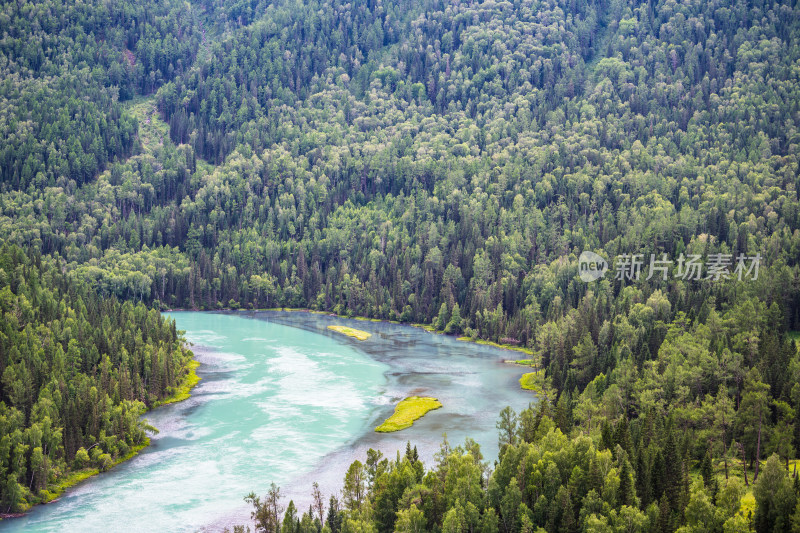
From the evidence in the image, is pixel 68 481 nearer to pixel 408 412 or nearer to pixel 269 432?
pixel 269 432

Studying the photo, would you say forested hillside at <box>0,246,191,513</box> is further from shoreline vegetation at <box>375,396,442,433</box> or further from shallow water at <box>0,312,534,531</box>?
shoreline vegetation at <box>375,396,442,433</box>

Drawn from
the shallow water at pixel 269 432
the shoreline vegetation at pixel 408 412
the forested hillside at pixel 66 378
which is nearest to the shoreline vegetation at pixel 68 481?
the forested hillside at pixel 66 378

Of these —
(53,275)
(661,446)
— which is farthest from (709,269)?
(53,275)

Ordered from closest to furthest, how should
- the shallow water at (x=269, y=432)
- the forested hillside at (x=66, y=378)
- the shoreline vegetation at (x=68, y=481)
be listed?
1. the shallow water at (x=269, y=432)
2. the shoreline vegetation at (x=68, y=481)
3. the forested hillside at (x=66, y=378)

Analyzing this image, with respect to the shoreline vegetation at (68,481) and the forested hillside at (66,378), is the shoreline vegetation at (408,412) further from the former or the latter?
the forested hillside at (66,378)

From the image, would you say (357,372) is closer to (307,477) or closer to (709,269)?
(307,477)

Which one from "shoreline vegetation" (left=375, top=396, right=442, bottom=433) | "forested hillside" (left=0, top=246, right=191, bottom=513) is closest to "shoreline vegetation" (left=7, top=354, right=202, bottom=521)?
"forested hillside" (left=0, top=246, right=191, bottom=513)
